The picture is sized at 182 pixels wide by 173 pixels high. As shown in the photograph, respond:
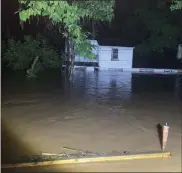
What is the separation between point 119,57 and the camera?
19.4m

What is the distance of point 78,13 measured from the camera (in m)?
9.94

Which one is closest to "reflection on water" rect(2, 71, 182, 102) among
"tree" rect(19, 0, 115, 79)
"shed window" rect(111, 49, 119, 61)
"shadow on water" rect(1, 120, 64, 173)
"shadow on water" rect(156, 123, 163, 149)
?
"shed window" rect(111, 49, 119, 61)

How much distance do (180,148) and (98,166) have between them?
84.4 inches

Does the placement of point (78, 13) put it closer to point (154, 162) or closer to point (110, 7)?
point (110, 7)

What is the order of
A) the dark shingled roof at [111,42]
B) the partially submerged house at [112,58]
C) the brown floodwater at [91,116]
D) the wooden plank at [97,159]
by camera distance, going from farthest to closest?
1. the dark shingled roof at [111,42]
2. the partially submerged house at [112,58]
3. the brown floodwater at [91,116]
4. the wooden plank at [97,159]

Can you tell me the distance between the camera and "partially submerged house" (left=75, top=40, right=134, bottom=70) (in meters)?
19.3

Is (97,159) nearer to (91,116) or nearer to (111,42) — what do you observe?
(91,116)

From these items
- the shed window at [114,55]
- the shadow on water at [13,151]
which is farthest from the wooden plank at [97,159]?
the shed window at [114,55]

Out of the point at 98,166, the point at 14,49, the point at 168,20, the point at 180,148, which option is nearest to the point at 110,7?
the point at 180,148

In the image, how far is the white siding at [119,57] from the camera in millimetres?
19344

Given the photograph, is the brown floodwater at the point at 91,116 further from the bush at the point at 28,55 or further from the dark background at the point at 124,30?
the dark background at the point at 124,30

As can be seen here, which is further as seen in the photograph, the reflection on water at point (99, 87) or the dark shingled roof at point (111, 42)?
the dark shingled roof at point (111, 42)

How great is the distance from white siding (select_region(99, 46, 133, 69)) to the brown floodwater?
3054mm

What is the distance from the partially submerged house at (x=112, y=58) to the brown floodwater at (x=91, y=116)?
304 centimetres
